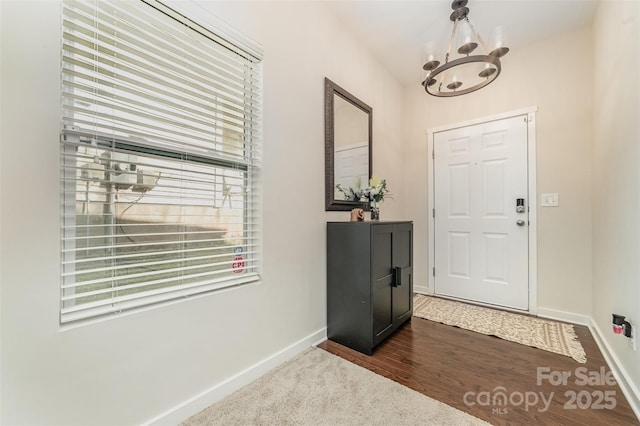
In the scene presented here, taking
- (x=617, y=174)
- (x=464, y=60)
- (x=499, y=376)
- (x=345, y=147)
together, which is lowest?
(x=499, y=376)

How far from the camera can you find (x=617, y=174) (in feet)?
5.44

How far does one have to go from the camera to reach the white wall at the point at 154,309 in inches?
35.0

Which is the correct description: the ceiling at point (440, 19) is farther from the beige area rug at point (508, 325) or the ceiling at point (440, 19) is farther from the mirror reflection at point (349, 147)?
the beige area rug at point (508, 325)

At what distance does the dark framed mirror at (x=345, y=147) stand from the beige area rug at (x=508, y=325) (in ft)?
→ 4.29

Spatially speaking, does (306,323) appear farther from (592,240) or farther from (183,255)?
(592,240)

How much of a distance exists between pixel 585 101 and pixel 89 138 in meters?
3.65

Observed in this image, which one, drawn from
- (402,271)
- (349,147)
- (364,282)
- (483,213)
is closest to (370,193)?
(349,147)

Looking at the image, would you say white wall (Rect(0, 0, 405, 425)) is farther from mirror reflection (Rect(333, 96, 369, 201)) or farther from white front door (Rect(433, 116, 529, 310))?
white front door (Rect(433, 116, 529, 310))

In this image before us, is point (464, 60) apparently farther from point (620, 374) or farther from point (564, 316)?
point (564, 316)

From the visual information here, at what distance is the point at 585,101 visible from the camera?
2395 mm

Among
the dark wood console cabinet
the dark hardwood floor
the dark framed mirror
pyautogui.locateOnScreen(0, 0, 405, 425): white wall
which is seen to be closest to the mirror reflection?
the dark framed mirror

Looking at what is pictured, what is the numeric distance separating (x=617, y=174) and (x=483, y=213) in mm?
1258

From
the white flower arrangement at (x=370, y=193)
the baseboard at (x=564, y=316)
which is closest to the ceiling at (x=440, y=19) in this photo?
the white flower arrangement at (x=370, y=193)

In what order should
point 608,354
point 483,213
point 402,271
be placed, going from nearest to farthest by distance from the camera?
1. point 608,354
2. point 402,271
3. point 483,213
